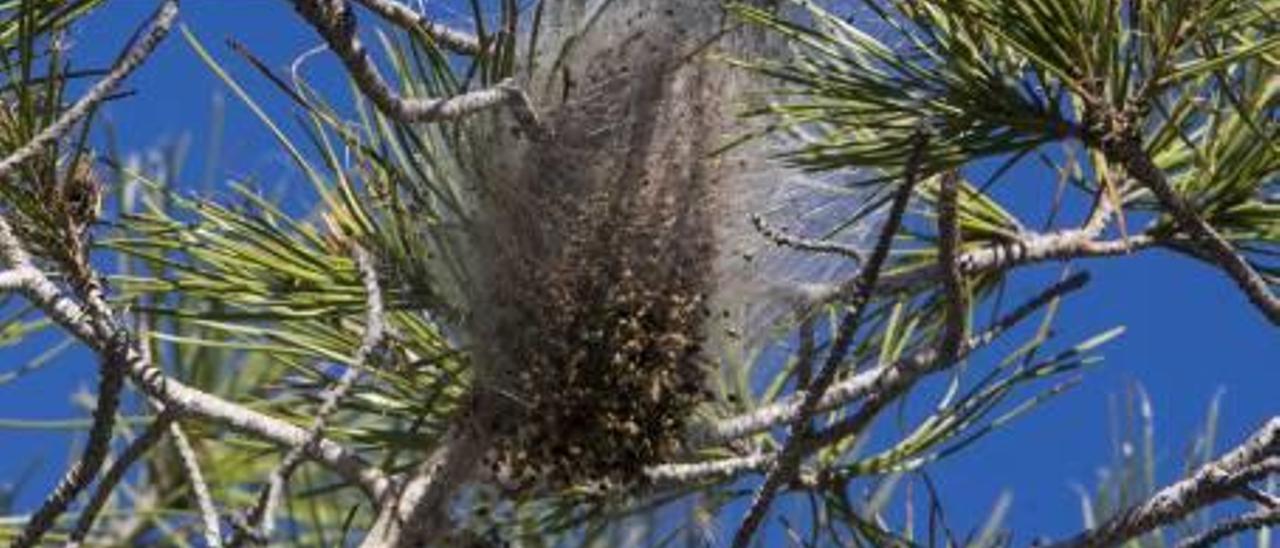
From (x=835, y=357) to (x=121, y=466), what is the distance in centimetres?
32

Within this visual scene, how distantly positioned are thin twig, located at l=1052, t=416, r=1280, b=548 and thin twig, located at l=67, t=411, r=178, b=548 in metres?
0.44

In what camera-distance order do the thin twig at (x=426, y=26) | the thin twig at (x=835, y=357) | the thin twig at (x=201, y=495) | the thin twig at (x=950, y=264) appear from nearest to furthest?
the thin twig at (x=201, y=495) < the thin twig at (x=835, y=357) < the thin twig at (x=950, y=264) < the thin twig at (x=426, y=26)

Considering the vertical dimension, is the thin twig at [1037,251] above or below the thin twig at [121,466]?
below

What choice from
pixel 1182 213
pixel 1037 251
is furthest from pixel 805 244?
pixel 1037 251

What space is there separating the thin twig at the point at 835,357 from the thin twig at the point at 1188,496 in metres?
0.15

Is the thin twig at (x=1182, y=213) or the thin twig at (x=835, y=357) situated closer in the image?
the thin twig at (x=835, y=357)

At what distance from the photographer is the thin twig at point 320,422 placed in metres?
0.86

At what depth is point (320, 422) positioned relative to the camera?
3.18 ft

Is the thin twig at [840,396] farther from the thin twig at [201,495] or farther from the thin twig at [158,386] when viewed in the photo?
the thin twig at [201,495]

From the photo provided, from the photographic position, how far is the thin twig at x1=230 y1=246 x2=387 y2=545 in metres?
0.86

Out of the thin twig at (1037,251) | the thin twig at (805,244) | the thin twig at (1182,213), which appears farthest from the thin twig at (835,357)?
the thin twig at (1037,251)

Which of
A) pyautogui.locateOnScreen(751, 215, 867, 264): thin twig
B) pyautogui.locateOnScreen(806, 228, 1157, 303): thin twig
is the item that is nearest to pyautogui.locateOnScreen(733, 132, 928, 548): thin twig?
pyautogui.locateOnScreen(751, 215, 867, 264): thin twig

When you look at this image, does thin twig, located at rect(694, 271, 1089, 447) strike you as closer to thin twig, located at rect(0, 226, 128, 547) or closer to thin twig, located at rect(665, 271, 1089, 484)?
thin twig, located at rect(665, 271, 1089, 484)

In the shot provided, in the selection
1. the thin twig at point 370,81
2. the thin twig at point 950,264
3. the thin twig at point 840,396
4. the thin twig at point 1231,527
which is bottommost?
the thin twig at point 1231,527
